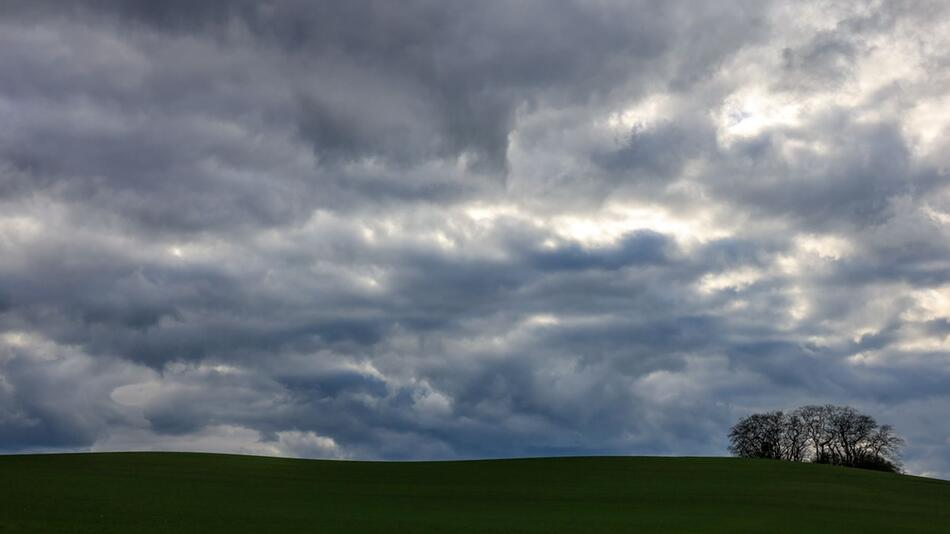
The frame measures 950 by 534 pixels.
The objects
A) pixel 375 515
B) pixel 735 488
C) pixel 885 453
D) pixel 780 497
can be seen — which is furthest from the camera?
pixel 885 453

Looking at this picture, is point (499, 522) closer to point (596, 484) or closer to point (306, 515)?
point (306, 515)

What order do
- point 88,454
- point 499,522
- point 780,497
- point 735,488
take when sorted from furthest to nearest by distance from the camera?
point 88,454, point 735,488, point 780,497, point 499,522

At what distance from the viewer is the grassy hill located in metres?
36.2

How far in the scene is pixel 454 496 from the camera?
5222 cm

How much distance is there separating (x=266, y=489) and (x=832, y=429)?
76326 mm

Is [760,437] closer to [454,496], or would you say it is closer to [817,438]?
[817,438]

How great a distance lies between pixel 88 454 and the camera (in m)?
67.4

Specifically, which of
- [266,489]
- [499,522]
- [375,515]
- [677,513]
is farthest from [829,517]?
[266,489]

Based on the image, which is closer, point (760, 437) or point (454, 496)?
point (454, 496)

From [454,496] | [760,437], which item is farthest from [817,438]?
[454,496]

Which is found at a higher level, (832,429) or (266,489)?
(832,429)

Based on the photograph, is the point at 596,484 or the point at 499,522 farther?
the point at 596,484

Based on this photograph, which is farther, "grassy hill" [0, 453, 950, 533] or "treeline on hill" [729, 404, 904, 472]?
"treeline on hill" [729, 404, 904, 472]

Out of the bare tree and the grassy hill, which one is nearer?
the grassy hill
